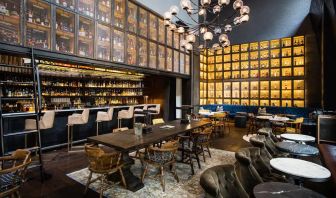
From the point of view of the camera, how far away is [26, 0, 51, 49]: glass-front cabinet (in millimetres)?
3707

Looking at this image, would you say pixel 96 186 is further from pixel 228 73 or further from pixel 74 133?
pixel 228 73

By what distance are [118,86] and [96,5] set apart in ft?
12.7

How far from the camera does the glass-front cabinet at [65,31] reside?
13.7ft

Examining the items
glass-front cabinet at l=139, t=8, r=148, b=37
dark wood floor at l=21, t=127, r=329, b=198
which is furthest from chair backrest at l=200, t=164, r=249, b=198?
glass-front cabinet at l=139, t=8, r=148, b=37

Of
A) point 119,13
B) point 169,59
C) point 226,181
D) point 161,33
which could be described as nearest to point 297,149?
point 226,181

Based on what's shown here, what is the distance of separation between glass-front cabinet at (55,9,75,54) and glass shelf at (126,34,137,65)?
5.62 ft

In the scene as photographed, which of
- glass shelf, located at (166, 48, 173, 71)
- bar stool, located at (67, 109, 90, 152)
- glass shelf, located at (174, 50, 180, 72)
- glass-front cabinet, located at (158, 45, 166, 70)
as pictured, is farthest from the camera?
glass shelf, located at (174, 50, 180, 72)

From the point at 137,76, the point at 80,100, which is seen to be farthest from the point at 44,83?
the point at 137,76

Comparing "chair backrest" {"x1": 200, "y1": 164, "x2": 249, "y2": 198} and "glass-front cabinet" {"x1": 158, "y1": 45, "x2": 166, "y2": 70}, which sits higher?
"glass-front cabinet" {"x1": 158, "y1": 45, "x2": 166, "y2": 70}

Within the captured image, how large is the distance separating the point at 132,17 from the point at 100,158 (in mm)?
4849

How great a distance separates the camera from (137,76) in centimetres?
887

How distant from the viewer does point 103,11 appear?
5.12 m

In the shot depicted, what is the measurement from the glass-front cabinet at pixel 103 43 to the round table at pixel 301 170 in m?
4.59

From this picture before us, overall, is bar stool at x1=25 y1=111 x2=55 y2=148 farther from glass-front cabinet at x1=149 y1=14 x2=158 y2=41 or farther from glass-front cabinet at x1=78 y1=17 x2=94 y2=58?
glass-front cabinet at x1=149 y1=14 x2=158 y2=41
